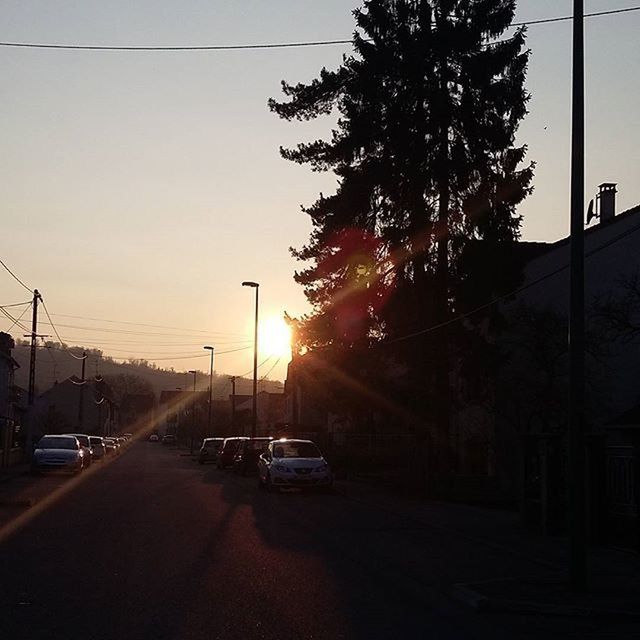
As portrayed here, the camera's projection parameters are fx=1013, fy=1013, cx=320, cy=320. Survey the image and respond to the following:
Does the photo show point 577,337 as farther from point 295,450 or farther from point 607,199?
point 607,199

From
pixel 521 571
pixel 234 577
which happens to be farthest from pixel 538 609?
pixel 234 577

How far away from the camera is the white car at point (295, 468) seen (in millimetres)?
30844

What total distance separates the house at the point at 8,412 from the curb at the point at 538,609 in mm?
37569

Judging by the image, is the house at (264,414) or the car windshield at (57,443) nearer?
the car windshield at (57,443)

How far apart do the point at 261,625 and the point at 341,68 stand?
29.6m

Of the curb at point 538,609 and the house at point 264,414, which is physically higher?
the house at point 264,414

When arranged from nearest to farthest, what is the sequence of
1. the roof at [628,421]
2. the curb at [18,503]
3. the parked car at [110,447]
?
the curb at [18,503] → the roof at [628,421] → the parked car at [110,447]

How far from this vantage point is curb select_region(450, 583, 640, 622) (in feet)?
34.5

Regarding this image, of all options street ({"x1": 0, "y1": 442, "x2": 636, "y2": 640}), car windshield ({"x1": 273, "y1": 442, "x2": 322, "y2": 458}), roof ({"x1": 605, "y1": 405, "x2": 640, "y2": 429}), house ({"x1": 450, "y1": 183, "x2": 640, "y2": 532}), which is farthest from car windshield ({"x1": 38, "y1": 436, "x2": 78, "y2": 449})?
roof ({"x1": 605, "y1": 405, "x2": 640, "y2": 429})

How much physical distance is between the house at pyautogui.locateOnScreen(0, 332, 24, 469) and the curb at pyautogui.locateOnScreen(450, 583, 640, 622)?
1479 inches

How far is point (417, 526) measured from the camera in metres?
20.7

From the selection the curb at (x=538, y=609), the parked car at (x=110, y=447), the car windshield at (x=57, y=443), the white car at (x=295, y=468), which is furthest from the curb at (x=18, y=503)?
the parked car at (x=110, y=447)

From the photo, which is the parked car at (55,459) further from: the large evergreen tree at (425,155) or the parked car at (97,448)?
the parked car at (97,448)

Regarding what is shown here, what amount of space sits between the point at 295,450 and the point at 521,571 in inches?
753
